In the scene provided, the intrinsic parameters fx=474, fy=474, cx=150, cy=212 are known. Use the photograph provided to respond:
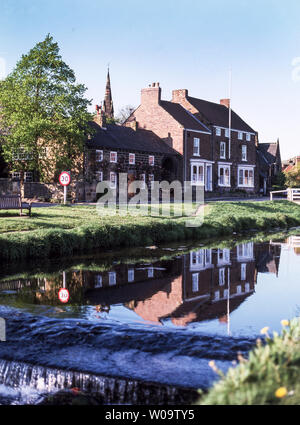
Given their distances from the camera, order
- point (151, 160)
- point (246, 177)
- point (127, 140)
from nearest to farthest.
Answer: point (127, 140), point (151, 160), point (246, 177)

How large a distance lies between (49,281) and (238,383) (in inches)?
360

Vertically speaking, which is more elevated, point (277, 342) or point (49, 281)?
point (277, 342)

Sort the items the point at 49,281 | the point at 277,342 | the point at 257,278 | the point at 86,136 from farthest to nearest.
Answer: the point at 86,136
the point at 257,278
the point at 49,281
the point at 277,342

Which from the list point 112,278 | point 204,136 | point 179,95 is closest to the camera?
point 112,278

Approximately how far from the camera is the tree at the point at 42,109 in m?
33.5

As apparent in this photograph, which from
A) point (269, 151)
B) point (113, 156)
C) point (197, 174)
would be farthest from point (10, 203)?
point (269, 151)

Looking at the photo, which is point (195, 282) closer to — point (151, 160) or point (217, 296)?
point (217, 296)

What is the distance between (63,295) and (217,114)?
46457 mm

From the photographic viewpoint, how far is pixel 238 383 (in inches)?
137

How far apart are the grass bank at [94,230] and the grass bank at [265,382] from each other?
1156 centimetres

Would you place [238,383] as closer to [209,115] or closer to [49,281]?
[49,281]

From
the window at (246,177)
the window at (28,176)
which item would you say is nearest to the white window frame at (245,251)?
the window at (28,176)

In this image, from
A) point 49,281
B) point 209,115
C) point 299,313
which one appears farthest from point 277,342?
point 209,115

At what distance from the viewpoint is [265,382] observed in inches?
135
